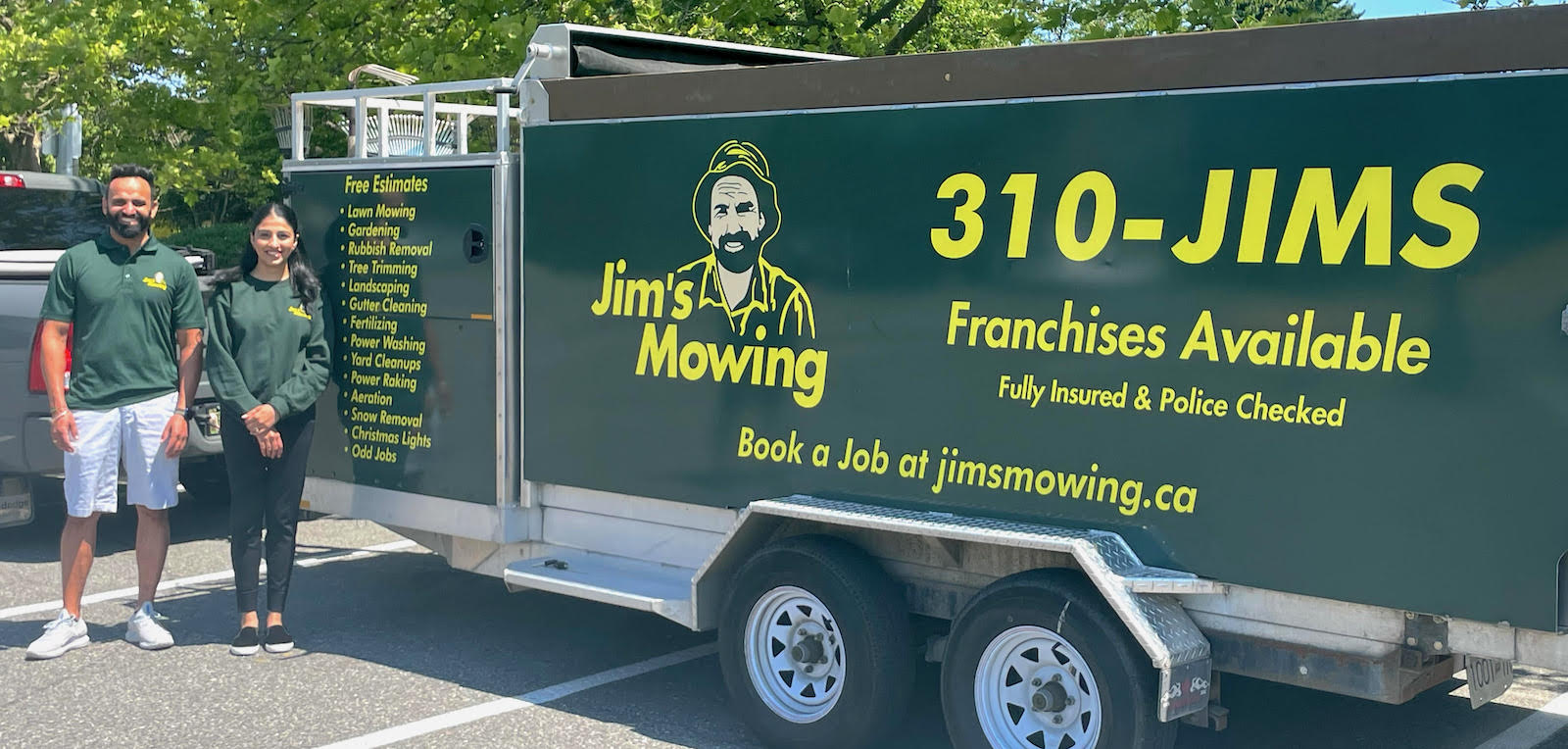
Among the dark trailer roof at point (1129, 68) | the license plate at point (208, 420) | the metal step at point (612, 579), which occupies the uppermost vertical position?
the dark trailer roof at point (1129, 68)

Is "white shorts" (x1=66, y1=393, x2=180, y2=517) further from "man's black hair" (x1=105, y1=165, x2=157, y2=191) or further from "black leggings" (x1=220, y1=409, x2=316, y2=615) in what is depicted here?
"man's black hair" (x1=105, y1=165, x2=157, y2=191)

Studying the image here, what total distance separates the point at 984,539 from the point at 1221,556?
684 mm

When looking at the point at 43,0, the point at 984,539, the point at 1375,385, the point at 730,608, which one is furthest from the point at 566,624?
the point at 43,0

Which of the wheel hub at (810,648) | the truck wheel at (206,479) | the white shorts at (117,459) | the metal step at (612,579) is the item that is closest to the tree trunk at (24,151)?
the truck wheel at (206,479)

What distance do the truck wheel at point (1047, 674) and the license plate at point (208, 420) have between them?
201 inches

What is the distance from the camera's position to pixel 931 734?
5461 mm

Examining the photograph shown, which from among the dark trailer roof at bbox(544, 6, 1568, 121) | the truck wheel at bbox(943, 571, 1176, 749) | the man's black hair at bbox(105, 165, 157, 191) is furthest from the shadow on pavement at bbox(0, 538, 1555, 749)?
the dark trailer roof at bbox(544, 6, 1568, 121)

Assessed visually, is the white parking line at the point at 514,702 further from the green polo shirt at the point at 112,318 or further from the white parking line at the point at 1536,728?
the white parking line at the point at 1536,728

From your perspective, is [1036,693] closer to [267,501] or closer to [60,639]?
[267,501]

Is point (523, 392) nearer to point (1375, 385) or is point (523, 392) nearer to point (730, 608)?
point (730, 608)

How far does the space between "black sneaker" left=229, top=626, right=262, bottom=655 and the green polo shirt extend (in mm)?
1063

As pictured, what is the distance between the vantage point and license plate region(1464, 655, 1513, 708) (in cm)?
438

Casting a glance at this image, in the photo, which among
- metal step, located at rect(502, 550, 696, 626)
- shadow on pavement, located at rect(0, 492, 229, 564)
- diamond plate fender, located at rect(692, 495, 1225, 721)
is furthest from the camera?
shadow on pavement, located at rect(0, 492, 229, 564)

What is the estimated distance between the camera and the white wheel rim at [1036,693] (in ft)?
15.2
